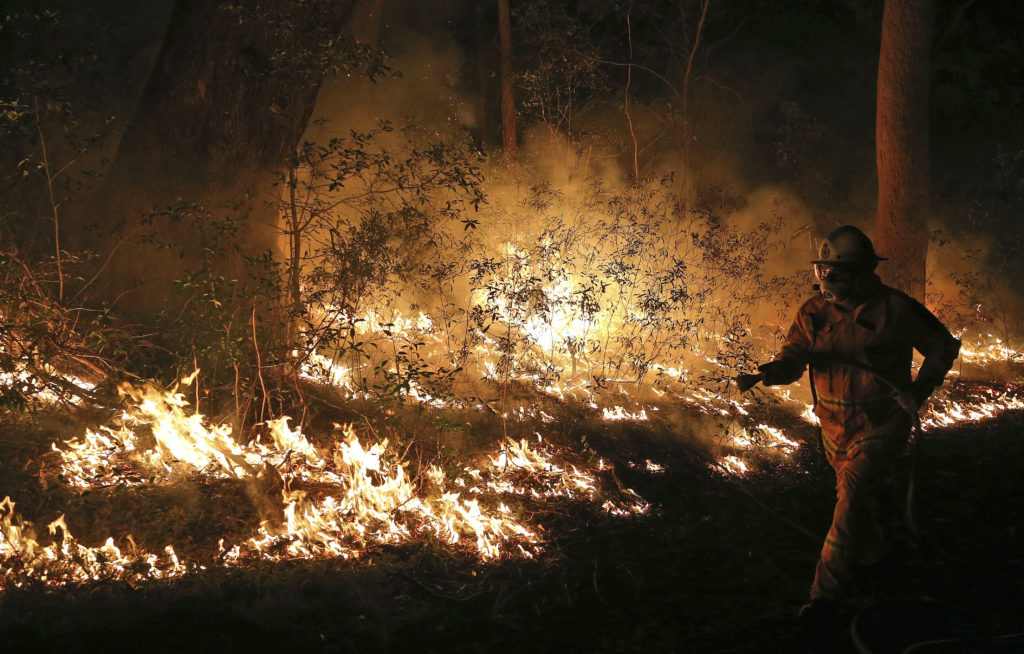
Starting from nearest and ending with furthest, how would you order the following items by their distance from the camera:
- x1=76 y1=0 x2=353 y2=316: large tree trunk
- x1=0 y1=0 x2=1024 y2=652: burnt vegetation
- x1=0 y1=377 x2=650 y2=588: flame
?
x1=0 y1=0 x2=1024 y2=652: burnt vegetation
x1=0 y1=377 x2=650 y2=588: flame
x1=76 y1=0 x2=353 y2=316: large tree trunk

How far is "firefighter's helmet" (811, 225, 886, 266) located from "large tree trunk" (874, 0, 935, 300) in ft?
23.0

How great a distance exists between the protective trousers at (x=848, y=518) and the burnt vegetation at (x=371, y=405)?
227mm

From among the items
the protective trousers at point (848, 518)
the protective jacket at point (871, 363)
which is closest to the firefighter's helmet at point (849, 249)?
the protective jacket at point (871, 363)

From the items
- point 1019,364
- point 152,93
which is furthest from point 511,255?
point 1019,364

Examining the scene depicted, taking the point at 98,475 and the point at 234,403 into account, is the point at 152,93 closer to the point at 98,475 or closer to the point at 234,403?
the point at 234,403

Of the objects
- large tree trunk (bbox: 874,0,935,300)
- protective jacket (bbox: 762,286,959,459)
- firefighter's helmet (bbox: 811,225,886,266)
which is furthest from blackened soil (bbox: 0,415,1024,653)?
large tree trunk (bbox: 874,0,935,300)

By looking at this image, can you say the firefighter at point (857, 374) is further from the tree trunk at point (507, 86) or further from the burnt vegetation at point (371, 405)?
the tree trunk at point (507, 86)

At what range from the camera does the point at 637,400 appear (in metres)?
8.86

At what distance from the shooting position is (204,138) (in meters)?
7.86

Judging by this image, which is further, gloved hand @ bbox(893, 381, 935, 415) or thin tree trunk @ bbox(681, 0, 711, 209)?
thin tree trunk @ bbox(681, 0, 711, 209)

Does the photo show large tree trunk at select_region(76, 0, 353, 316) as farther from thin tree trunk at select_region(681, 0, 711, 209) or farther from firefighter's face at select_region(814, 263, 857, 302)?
thin tree trunk at select_region(681, 0, 711, 209)

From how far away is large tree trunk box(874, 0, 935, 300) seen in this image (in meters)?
11.2

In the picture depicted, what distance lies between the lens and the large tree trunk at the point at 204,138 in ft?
25.0

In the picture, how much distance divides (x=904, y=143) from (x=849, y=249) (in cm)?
767
